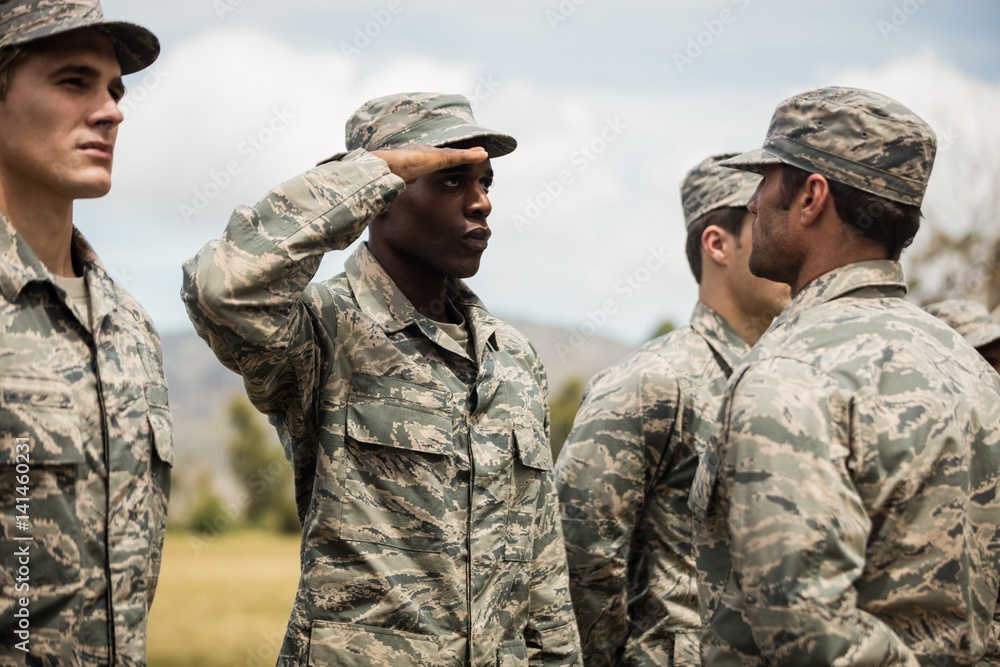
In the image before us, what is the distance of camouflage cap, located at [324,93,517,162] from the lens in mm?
3330

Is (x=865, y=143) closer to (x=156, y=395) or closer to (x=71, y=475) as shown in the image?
(x=156, y=395)

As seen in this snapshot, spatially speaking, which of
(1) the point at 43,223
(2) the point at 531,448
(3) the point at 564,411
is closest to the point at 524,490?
(2) the point at 531,448

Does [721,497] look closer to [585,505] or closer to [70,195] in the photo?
[585,505]

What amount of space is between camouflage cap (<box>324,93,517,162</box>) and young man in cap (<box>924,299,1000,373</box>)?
3.10m

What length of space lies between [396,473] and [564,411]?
109ft

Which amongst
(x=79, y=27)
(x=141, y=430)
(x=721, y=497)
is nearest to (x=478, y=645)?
(x=721, y=497)

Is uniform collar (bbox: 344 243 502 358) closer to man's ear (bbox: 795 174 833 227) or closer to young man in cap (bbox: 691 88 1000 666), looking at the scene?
young man in cap (bbox: 691 88 1000 666)

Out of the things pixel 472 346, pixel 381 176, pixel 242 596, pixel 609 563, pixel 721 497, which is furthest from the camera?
pixel 242 596

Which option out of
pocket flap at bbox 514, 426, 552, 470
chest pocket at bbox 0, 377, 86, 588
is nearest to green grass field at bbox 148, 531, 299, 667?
pocket flap at bbox 514, 426, 552, 470

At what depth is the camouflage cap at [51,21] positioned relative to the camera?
2535 millimetres

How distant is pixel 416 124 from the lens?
337 cm

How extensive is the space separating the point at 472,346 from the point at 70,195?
130 centimetres

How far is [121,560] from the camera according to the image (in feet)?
8.05

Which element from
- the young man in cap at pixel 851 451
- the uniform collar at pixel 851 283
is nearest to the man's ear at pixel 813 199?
the young man in cap at pixel 851 451
